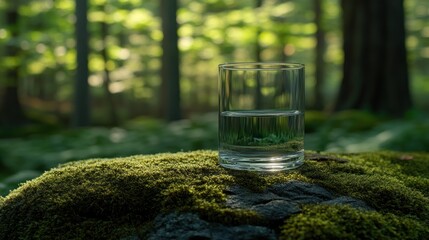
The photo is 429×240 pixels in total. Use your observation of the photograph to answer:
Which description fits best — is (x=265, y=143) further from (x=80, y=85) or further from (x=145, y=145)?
(x=80, y=85)

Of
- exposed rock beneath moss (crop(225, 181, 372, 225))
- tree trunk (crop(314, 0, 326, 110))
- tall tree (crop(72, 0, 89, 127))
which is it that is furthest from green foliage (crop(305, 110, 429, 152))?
tree trunk (crop(314, 0, 326, 110))

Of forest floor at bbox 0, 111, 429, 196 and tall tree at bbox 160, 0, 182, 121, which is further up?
Result: tall tree at bbox 160, 0, 182, 121

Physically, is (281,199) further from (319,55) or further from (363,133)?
(319,55)

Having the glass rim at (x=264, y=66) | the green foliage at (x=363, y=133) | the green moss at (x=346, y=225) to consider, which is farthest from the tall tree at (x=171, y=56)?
the green moss at (x=346, y=225)

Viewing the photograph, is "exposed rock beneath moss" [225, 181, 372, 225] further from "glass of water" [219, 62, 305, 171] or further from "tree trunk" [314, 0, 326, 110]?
"tree trunk" [314, 0, 326, 110]

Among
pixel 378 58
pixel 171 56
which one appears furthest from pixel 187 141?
pixel 171 56

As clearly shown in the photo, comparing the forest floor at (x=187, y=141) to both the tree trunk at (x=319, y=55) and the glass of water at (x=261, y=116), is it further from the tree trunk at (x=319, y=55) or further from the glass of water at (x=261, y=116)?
the tree trunk at (x=319, y=55)

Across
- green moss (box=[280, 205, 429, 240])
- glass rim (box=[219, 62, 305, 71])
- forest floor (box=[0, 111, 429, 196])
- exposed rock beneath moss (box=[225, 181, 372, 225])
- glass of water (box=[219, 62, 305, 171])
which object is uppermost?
glass rim (box=[219, 62, 305, 71])
